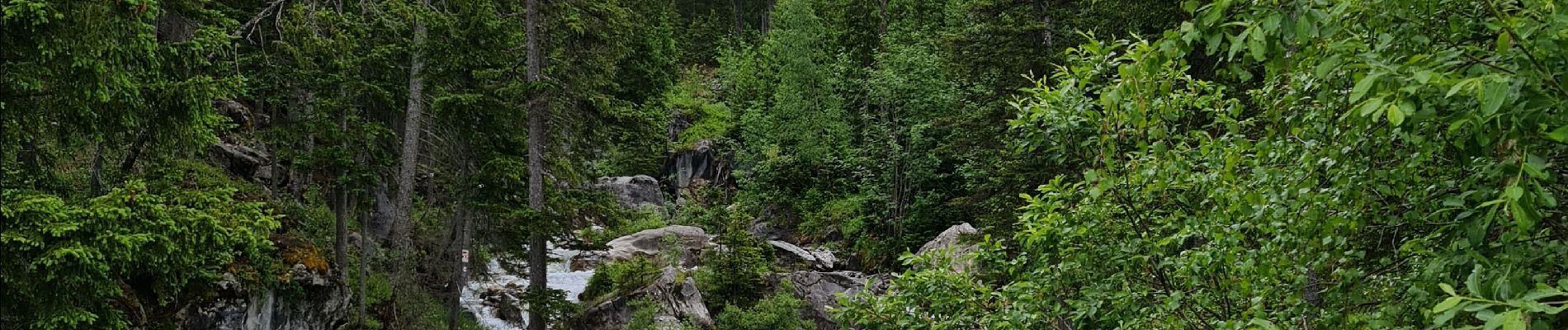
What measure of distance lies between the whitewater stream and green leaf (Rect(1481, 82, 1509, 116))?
50.4ft

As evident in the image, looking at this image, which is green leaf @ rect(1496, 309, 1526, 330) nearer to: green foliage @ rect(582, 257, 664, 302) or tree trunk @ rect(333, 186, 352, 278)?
tree trunk @ rect(333, 186, 352, 278)

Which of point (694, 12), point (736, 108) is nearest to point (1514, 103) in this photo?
point (736, 108)

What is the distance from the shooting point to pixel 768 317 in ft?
43.3

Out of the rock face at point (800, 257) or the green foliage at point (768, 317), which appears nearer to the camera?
the green foliage at point (768, 317)

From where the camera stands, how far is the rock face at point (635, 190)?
3256 cm

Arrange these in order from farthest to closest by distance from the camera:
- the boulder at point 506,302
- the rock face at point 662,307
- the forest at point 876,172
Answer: the boulder at point 506,302 < the rock face at point 662,307 < the forest at point 876,172

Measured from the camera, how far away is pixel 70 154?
661 centimetres

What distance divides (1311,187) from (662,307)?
12912 millimetres

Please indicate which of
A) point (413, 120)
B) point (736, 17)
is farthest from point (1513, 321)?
point (736, 17)

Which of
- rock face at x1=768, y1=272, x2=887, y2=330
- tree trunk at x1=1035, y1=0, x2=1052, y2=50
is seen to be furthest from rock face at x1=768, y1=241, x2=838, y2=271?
tree trunk at x1=1035, y1=0, x2=1052, y2=50

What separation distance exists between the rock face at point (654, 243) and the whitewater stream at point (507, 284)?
3.46 feet

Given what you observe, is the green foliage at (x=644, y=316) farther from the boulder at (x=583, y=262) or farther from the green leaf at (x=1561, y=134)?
the green leaf at (x=1561, y=134)

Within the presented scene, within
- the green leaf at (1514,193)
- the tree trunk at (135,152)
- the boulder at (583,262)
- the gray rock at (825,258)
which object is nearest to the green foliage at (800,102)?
the gray rock at (825,258)

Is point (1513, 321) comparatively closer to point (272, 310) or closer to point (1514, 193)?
point (1514, 193)
